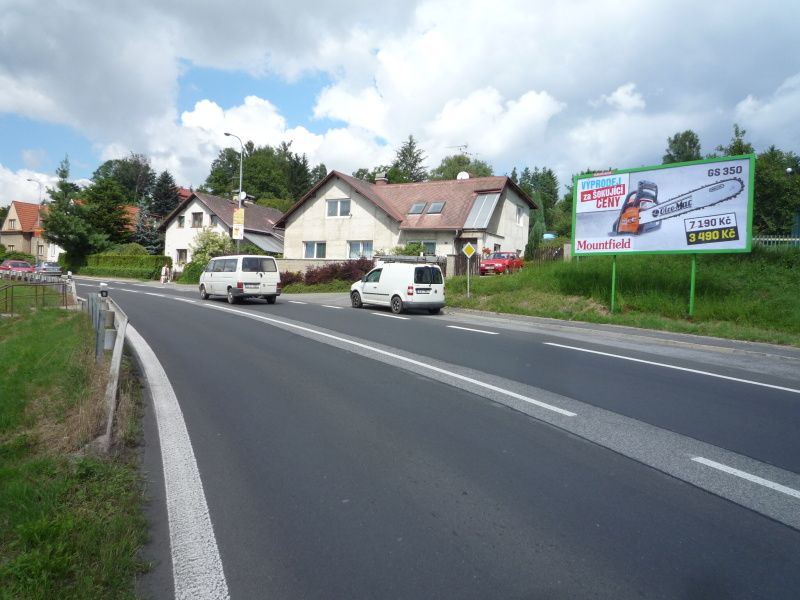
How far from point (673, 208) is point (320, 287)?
66.0ft

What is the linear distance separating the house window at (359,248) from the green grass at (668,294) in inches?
571

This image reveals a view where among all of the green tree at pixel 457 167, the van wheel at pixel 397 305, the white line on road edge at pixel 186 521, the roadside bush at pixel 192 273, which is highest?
the green tree at pixel 457 167

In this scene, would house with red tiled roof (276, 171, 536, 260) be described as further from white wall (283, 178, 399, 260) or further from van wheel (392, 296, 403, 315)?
van wheel (392, 296, 403, 315)

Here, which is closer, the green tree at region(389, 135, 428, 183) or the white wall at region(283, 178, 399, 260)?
the white wall at region(283, 178, 399, 260)

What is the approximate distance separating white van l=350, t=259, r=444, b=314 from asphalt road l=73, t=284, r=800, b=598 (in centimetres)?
1010

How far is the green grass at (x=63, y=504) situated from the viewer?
3002 mm

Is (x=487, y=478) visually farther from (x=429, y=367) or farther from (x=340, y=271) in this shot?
(x=340, y=271)

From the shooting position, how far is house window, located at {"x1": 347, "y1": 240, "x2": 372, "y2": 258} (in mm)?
37562

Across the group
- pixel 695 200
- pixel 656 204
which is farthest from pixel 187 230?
pixel 695 200

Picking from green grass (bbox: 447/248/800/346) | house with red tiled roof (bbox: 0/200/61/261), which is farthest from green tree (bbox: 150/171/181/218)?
green grass (bbox: 447/248/800/346)

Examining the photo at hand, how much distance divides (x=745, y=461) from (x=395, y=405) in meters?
3.59

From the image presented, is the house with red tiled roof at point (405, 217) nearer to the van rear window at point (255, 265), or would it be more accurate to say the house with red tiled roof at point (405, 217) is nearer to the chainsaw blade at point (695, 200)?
the van rear window at point (255, 265)

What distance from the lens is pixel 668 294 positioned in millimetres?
18609

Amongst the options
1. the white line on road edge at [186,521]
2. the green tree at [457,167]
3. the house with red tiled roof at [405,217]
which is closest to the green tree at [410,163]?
the green tree at [457,167]
